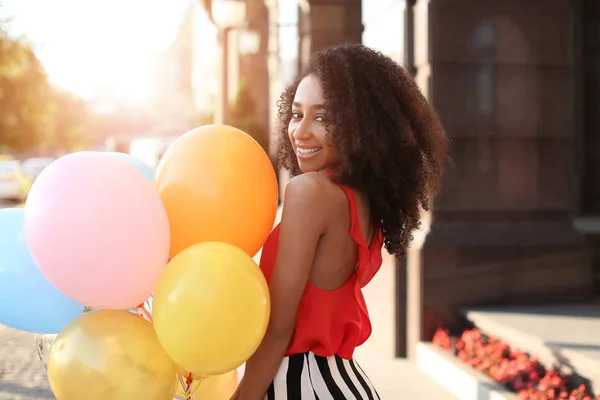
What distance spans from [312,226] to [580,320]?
4.28m

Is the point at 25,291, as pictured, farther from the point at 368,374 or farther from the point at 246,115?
the point at 246,115

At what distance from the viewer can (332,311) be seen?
78.7 inches

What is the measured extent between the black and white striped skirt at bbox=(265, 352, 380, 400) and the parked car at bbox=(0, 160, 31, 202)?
2715 cm

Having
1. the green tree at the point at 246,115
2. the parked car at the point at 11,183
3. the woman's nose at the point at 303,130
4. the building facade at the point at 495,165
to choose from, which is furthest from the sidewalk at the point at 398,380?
the parked car at the point at 11,183

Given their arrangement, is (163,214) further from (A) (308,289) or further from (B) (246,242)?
(A) (308,289)

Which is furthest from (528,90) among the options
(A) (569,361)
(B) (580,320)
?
(A) (569,361)

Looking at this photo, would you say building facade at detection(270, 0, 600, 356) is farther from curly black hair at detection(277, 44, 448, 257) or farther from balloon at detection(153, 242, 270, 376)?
balloon at detection(153, 242, 270, 376)

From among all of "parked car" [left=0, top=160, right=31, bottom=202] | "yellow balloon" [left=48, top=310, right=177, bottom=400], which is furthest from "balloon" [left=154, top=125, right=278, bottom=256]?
"parked car" [left=0, top=160, right=31, bottom=202]

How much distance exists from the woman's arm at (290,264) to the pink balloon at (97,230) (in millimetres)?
356

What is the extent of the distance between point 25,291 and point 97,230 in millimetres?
436

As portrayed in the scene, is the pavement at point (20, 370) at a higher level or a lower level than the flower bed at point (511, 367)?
lower

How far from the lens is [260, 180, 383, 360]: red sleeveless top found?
1977 mm

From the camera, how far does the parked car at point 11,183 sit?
27.1 m

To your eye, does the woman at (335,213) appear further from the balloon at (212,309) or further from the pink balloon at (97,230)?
the pink balloon at (97,230)
